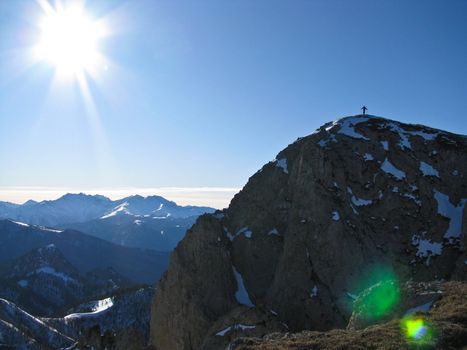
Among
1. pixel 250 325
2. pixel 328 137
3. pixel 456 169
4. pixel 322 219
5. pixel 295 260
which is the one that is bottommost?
pixel 250 325

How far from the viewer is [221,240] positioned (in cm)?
7856

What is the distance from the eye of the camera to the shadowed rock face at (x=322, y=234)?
63188mm

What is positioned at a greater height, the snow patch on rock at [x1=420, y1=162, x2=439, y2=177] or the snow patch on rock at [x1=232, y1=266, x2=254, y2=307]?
the snow patch on rock at [x1=420, y1=162, x2=439, y2=177]

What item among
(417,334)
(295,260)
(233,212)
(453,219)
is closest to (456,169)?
(453,219)

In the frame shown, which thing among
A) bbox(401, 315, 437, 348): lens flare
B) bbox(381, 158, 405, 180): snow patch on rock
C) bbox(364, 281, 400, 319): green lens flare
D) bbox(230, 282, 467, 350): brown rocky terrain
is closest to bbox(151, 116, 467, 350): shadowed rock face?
bbox(381, 158, 405, 180): snow patch on rock

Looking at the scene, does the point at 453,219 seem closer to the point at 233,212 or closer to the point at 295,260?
the point at 295,260

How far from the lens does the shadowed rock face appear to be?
63188 millimetres

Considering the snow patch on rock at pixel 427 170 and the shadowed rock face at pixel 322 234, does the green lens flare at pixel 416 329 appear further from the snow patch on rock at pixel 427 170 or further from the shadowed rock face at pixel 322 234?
the snow patch on rock at pixel 427 170

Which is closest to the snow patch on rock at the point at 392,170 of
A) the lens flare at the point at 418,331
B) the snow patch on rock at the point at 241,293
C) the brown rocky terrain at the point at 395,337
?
the snow patch on rock at the point at 241,293

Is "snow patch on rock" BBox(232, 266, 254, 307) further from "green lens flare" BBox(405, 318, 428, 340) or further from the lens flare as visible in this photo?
"green lens flare" BBox(405, 318, 428, 340)

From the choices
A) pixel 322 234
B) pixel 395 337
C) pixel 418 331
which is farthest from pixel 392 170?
pixel 395 337

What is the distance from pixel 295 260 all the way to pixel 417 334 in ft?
145

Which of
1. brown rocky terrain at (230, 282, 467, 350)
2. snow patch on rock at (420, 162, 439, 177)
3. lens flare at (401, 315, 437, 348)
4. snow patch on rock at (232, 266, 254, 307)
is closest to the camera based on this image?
lens flare at (401, 315, 437, 348)

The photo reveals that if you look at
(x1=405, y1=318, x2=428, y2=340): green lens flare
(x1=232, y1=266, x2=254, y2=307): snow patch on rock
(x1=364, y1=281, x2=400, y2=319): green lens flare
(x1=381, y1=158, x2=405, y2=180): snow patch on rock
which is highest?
(x1=381, y1=158, x2=405, y2=180): snow patch on rock
